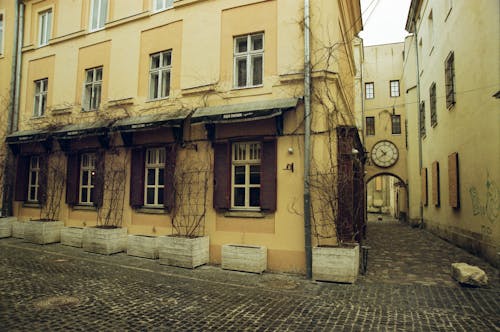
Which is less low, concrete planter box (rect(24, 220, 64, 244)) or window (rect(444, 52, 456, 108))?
window (rect(444, 52, 456, 108))

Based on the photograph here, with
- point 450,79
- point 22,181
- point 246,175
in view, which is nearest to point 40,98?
point 22,181

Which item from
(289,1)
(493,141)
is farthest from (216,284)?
(493,141)

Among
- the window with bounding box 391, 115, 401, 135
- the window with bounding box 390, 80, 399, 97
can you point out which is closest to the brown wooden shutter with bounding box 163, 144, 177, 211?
the window with bounding box 391, 115, 401, 135

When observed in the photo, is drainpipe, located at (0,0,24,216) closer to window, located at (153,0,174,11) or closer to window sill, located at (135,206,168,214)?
window sill, located at (135,206,168,214)

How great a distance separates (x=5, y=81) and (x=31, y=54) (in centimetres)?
194

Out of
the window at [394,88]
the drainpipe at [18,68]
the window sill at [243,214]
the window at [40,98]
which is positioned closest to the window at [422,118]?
the window at [394,88]

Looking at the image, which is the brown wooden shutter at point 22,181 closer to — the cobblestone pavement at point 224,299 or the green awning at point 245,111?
the cobblestone pavement at point 224,299

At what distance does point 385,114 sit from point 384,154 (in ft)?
9.74

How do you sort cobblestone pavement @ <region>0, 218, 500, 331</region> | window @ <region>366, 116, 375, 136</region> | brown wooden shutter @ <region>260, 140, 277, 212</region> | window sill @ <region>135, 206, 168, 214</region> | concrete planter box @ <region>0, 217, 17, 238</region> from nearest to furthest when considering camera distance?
cobblestone pavement @ <region>0, 218, 500, 331</region>, brown wooden shutter @ <region>260, 140, 277, 212</region>, window sill @ <region>135, 206, 168, 214</region>, concrete planter box @ <region>0, 217, 17, 238</region>, window @ <region>366, 116, 375, 136</region>

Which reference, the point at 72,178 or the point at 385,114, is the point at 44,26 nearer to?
the point at 72,178

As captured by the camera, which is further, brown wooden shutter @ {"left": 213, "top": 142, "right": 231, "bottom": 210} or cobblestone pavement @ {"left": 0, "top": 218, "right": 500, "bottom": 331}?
brown wooden shutter @ {"left": 213, "top": 142, "right": 231, "bottom": 210}

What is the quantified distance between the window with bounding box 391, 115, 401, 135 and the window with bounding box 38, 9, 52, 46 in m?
21.5

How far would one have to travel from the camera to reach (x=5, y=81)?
15555 millimetres

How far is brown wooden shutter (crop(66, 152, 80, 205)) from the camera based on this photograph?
12.5 meters
